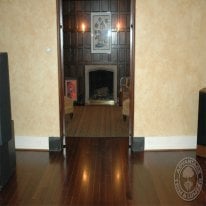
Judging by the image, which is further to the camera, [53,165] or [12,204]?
[53,165]

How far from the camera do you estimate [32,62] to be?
436 cm

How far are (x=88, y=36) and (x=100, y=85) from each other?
1382mm

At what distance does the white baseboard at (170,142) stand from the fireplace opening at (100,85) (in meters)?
4.04

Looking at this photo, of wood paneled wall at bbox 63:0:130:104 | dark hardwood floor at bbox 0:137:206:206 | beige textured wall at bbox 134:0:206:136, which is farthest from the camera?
wood paneled wall at bbox 63:0:130:104

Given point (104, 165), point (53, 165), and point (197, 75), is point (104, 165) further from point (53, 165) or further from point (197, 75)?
point (197, 75)

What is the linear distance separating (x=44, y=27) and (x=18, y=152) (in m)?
1.82

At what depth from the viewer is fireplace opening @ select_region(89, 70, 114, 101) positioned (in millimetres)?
8484

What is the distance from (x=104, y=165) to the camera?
13.0ft

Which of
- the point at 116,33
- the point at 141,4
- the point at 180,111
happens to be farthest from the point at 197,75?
the point at 116,33

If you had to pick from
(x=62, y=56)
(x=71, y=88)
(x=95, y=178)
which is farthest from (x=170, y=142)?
(x=71, y=88)

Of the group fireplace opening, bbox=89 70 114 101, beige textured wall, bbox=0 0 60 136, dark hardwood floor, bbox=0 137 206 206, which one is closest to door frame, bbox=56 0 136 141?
beige textured wall, bbox=0 0 60 136

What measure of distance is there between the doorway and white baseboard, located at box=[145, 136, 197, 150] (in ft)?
12.3

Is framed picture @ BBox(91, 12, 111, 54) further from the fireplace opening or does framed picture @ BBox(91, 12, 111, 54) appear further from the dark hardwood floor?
the dark hardwood floor

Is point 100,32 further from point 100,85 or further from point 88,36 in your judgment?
point 100,85
